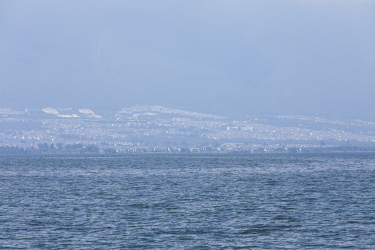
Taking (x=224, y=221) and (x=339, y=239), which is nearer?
(x=339, y=239)

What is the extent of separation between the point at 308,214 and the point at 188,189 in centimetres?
2577

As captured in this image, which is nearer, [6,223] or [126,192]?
[6,223]

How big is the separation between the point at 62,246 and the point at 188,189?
36.1m

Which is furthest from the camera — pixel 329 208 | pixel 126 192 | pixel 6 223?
pixel 126 192

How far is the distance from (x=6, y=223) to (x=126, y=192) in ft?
81.6

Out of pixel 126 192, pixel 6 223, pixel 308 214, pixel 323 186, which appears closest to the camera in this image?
pixel 6 223

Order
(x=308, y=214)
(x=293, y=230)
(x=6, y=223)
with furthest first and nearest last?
1. (x=308, y=214)
2. (x=6, y=223)
3. (x=293, y=230)

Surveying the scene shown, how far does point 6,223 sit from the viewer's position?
42.1m

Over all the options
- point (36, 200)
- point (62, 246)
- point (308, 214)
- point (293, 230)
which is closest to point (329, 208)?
point (308, 214)

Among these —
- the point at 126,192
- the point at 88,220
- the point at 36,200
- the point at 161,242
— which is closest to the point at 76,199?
the point at 36,200

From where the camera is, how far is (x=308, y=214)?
45.7 metres

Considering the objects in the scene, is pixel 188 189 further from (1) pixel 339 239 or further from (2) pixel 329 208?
(1) pixel 339 239

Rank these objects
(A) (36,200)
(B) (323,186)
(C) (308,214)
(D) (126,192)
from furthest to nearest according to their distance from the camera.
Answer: (B) (323,186) < (D) (126,192) < (A) (36,200) < (C) (308,214)

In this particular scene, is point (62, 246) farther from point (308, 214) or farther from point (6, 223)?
point (308, 214)
